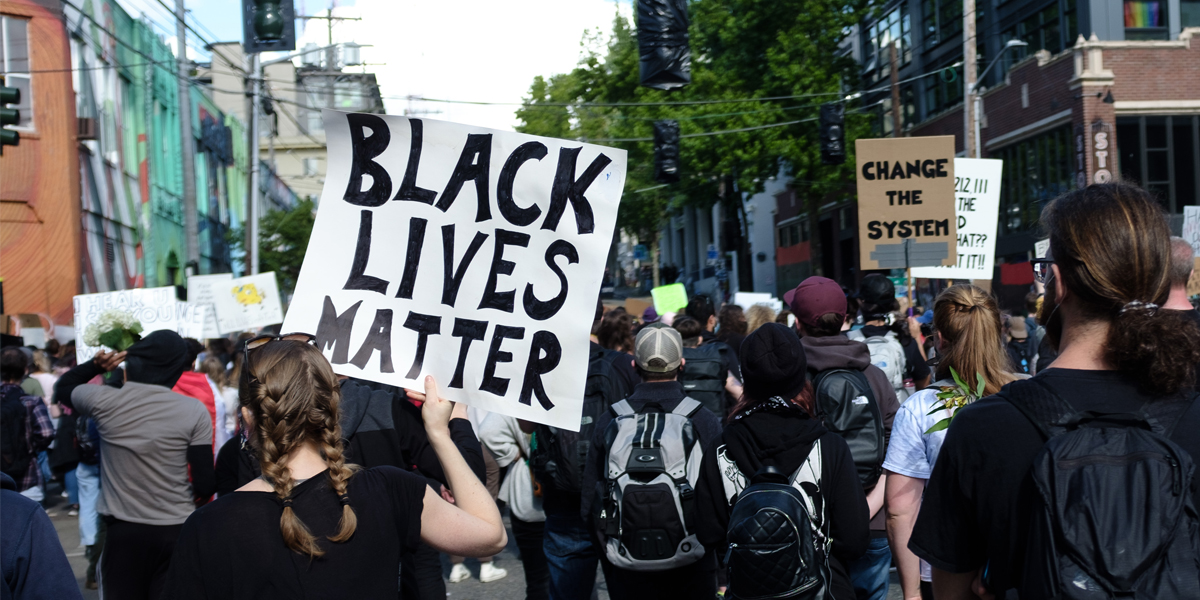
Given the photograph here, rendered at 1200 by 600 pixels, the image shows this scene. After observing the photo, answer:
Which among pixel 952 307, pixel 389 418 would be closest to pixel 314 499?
pixel 389 418

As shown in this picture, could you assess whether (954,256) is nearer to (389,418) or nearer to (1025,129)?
(389,418)

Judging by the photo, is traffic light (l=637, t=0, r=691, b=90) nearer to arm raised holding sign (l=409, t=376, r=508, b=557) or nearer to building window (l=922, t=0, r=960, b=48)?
arm raised holding sign (l=409, t=376, r=508, b=557)

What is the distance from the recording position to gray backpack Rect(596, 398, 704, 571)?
4262 millimetres

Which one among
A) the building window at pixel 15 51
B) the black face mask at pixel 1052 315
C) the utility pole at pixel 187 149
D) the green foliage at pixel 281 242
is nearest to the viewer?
the black face mask at pixel 1052 315

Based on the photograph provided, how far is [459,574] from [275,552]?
19.2 ft

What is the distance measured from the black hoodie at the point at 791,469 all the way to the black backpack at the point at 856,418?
2.77 ft

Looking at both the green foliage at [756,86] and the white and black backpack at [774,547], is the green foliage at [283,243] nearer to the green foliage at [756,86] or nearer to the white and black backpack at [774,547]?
the green foliage at [756,86]

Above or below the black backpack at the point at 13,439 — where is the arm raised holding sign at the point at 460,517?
above

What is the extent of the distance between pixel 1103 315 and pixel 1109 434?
0.26 meters

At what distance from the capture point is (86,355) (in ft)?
37.2

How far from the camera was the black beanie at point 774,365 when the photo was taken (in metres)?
3.89

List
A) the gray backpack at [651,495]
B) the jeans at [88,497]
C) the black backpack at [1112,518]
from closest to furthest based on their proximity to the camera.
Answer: the black backpack at [1112,518], the gray backpack at [651,495], the jeans at [88,497]

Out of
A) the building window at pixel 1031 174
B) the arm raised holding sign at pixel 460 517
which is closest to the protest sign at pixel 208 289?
the arm raised holding sign at pixel 460 517

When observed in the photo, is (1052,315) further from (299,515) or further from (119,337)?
(119,337)
